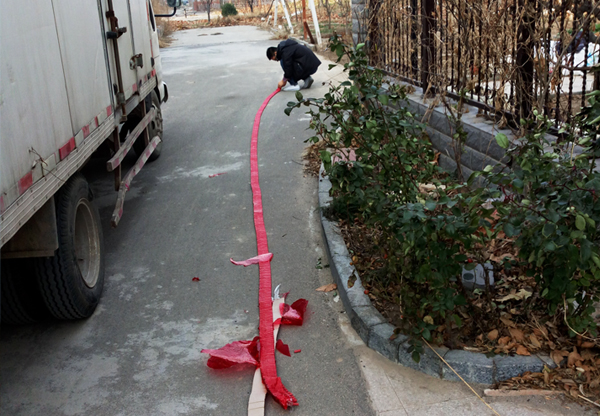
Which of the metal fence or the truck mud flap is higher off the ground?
the metal fence

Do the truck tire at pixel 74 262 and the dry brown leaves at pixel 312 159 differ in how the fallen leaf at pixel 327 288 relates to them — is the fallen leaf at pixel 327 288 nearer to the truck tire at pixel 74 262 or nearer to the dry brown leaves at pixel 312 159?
the truck tire at pixel 74 262

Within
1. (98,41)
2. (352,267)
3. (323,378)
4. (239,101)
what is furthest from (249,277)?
(239,101)

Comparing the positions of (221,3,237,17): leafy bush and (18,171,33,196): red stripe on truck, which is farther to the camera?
(221,3,237,17): leafy bush

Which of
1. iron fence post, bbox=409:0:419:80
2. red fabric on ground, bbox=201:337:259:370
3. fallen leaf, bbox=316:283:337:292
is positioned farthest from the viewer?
iron fence post, bbox=409:0:419:80

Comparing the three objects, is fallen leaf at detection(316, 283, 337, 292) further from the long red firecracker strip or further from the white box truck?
the white box truck

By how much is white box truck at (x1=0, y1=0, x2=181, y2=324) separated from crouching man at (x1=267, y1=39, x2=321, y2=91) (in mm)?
6870

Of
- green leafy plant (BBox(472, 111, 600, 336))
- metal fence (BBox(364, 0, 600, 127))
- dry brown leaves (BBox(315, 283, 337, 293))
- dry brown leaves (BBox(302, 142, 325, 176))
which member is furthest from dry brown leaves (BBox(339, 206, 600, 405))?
dry brown leaves (BBox(302, 142, 325, 176))

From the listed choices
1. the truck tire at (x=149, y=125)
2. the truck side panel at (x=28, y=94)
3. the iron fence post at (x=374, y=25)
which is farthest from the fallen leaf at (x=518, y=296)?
the iron fence post at (x=374, y=25)

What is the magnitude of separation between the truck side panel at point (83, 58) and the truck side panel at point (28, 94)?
0.61 ft

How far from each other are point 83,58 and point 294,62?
26.8ft

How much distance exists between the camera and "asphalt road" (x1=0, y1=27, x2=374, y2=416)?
3.49 m

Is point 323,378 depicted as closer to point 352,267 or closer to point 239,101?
point 352,267

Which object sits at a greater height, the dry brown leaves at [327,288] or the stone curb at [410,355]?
the stone curb at [410,355]

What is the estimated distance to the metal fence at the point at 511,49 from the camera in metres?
4.45
